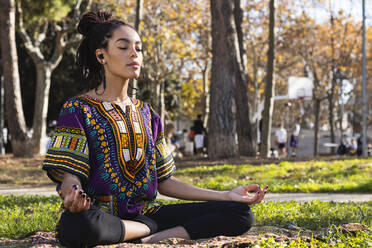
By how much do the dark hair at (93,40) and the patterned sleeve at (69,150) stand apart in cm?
41

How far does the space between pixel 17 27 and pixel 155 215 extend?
56.4 feet

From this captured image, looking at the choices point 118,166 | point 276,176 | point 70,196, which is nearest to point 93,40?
point 118,166

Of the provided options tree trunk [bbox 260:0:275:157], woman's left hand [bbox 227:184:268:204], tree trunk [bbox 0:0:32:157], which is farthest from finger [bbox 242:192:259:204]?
tree trunk [bbox 260:0:275:157]

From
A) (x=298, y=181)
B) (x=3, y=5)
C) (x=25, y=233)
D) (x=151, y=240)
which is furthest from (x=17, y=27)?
(x=151, y=240)

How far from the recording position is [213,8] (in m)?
14.2

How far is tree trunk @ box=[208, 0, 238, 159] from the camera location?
542 inches

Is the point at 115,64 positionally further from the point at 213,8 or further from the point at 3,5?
the point at 3,5

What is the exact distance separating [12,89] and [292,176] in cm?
885

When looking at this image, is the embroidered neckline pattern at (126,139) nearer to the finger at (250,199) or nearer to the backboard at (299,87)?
the finger at (250,199)

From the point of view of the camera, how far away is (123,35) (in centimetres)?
354

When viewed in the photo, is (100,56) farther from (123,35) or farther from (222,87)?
(222,87)

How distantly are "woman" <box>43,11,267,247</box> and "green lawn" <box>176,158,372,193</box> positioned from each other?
5399 millimetres

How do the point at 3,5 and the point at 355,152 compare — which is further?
the point at 355,152

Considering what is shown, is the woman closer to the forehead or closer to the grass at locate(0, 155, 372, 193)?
the forehead
